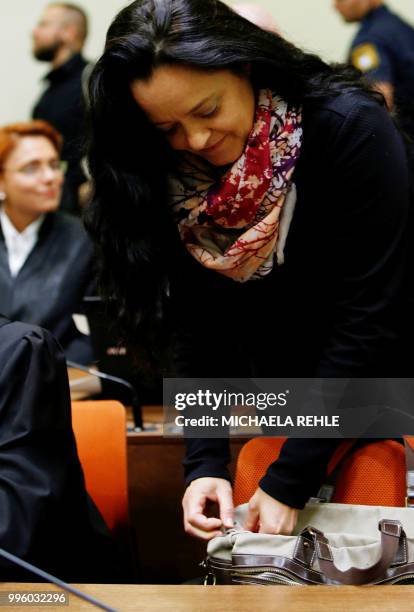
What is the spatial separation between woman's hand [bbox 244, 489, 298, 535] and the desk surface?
0.58ft

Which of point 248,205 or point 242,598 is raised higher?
point 248,205

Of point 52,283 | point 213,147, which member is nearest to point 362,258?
point 213,147

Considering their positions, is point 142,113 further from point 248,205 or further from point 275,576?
point 275,576

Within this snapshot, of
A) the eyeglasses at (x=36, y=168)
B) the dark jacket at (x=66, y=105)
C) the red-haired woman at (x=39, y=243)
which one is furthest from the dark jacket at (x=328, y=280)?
the dark jacket at (x=66, y=105)

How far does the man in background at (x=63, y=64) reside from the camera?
376 cm

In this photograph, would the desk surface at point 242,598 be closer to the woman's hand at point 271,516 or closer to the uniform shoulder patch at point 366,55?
the woman's hand at point 271,516

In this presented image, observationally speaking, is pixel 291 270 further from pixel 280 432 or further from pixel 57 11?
pixel 57 11

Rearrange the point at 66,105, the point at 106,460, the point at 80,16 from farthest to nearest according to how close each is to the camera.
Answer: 1. the point at 80,16
2. the point at 66,105
3. the point at 106,460

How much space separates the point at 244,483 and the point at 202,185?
0.45m

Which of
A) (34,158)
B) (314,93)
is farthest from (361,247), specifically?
(34,158)

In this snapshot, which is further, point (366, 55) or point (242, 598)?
point (366, 55)

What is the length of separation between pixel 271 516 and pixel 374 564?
177mm

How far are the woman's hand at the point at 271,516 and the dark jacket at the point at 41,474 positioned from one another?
0.24 m

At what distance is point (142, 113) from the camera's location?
121 centimetres
